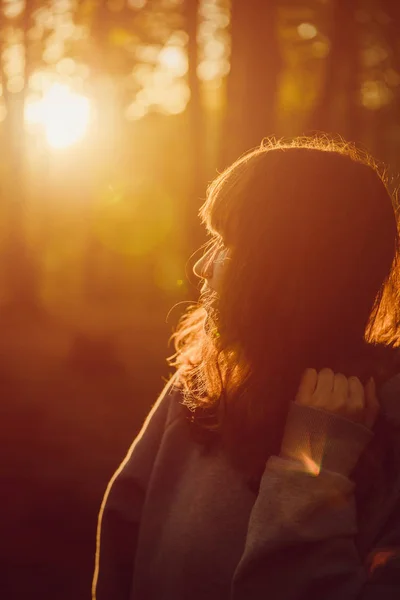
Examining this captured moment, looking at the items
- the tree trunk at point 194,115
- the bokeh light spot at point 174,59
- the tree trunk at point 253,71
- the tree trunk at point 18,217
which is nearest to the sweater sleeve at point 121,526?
the tree trunk at point 253,71

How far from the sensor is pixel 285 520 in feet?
5.29

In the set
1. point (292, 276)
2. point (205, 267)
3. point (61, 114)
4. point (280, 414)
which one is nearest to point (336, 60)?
point (61, 114)

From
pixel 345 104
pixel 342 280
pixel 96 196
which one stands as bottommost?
pixel 342 280

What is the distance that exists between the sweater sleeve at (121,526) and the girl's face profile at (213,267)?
0.58 metres

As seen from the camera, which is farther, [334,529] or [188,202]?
[188,202]

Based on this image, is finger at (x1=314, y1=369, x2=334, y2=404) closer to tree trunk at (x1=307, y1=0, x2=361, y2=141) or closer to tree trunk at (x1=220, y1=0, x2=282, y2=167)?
tree trunk at (x1=220, y1=0, x2=282, y2=167)

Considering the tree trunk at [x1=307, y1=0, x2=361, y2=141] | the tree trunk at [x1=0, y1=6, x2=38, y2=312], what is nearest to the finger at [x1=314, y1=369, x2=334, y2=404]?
the tree trunk at [x1=307, y1=0, x2=361, y2=141]

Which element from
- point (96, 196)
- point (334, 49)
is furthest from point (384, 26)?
point (96, 196)

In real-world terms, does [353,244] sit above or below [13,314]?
above

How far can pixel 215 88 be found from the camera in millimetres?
16391

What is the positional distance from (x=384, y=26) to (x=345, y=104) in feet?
5.54

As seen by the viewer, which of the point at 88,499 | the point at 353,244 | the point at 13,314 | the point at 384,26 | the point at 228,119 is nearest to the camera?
the point at 353,244

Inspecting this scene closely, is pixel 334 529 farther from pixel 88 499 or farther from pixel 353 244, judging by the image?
pixel 88 499

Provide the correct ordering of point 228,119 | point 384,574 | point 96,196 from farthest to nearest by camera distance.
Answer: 1. point 96,196
2. point 228,119
3. point 384,574
